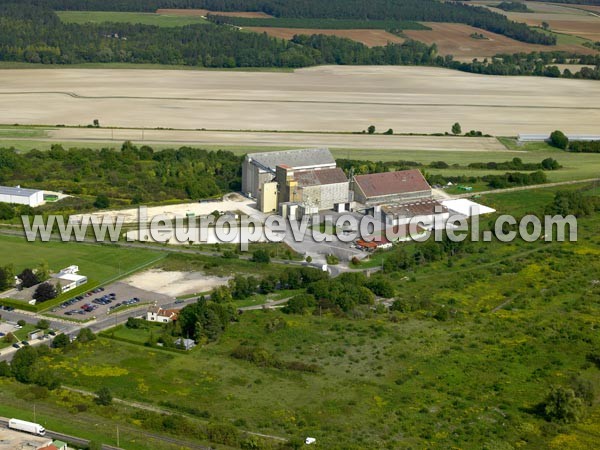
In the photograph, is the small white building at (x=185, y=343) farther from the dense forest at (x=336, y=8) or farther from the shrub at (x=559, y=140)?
the dense forest at (x=336, y=8)

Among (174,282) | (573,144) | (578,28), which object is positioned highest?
(578,28)

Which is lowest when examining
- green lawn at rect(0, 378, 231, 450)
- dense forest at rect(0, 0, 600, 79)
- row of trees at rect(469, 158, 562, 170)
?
green lawn at rect(0, 378, 231, 450)

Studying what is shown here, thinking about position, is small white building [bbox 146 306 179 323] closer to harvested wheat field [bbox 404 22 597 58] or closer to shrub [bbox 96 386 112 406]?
shrub [bbox 96 386 112 406]

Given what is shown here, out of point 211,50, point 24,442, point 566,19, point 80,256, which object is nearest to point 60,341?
point 24,442

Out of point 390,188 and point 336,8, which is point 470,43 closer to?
point 336,8

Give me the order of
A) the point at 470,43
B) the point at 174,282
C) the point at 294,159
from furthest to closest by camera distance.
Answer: the point at 470,43, the point at 294,159, the point at 174,282

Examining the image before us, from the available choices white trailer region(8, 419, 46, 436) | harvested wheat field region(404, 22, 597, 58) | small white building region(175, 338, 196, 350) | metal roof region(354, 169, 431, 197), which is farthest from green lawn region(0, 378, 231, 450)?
harvested wheat field region(404, 22, 597, 58)
